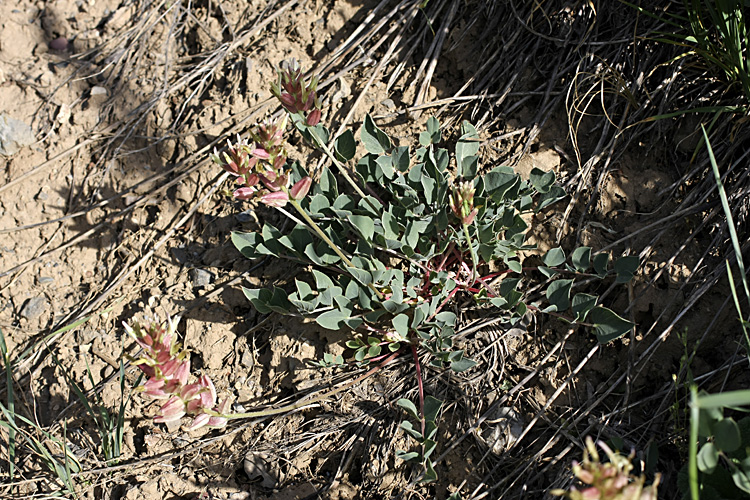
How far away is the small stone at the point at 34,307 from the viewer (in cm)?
282

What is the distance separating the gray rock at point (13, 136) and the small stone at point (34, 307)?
937 mm

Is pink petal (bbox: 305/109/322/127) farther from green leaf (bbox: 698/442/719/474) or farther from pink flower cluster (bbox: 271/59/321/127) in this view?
green leaf (bbox: 698/442/719/474)

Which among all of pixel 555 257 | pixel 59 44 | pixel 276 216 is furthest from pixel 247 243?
pixel 59 44

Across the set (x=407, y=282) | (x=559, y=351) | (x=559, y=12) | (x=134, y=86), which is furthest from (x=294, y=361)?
(x=559, y=12)

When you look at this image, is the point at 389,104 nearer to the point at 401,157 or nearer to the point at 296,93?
the point at 401,157

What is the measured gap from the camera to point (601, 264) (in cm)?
233

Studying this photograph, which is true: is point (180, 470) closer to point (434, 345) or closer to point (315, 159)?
point (434, 345)

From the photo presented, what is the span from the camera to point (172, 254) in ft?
9.40

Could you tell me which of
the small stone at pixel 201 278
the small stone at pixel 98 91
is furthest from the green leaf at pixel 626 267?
the small stone at pixel 98 91

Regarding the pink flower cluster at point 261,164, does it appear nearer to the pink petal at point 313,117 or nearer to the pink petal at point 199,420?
the pink petal at point 313,117

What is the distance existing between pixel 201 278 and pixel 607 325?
1.88m

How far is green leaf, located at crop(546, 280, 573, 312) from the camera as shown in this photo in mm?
2273

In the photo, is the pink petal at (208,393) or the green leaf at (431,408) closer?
the pink petal at (208,393)

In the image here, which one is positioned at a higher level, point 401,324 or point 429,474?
point 401,324
